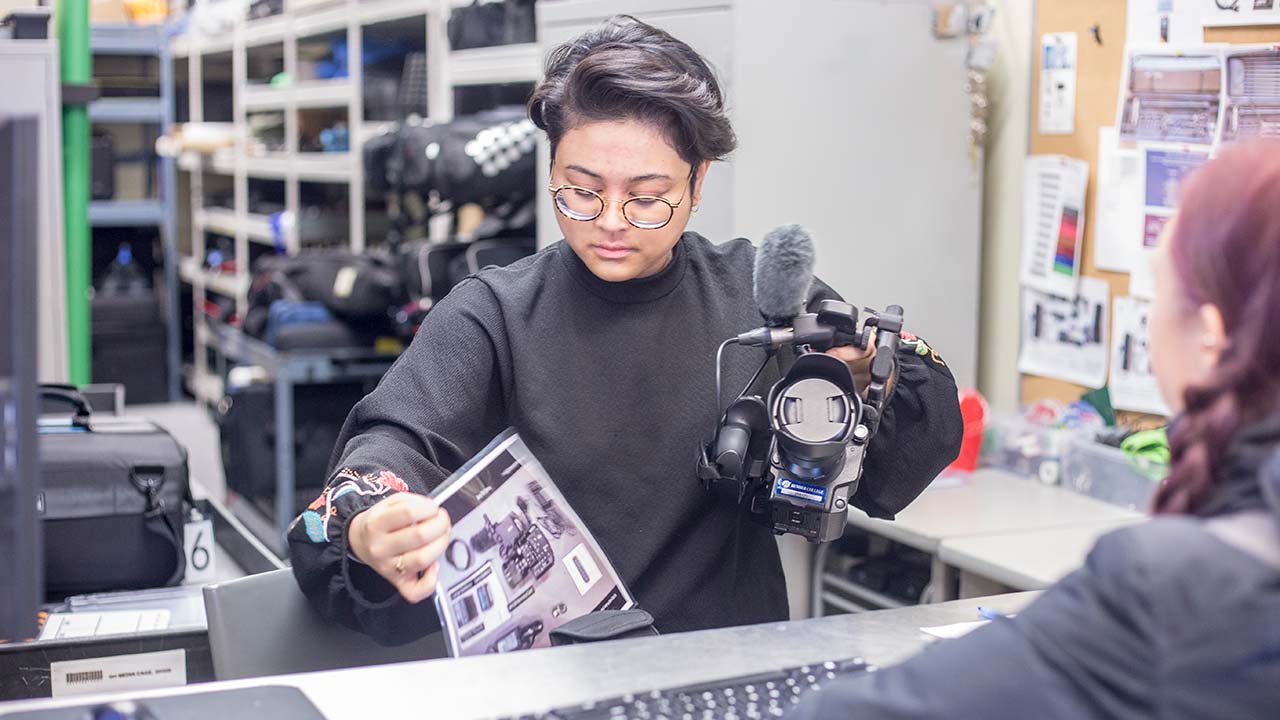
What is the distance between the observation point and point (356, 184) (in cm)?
466

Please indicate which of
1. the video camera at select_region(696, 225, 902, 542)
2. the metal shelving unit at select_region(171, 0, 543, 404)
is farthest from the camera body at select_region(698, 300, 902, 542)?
the metal shelving unit at select_region(171, 0, 543, 404)

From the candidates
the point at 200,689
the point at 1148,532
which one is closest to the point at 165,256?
the point at 200,689

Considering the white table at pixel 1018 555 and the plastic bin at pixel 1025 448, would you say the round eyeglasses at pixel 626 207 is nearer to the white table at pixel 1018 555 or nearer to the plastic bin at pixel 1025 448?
the white table at pixel 1018 555

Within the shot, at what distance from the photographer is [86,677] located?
1683mm

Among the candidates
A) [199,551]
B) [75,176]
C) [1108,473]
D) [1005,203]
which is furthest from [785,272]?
[75,176]

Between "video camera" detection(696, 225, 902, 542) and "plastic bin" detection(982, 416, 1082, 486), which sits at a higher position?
"video camera" detection(696, 225, 902, 542)

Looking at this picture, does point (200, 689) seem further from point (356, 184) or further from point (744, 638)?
point (356, 184)

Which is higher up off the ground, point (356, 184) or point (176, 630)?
point (356, 184)

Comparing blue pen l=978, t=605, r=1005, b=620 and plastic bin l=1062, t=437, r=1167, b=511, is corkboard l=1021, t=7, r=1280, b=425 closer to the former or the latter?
plastic bin l=1062, t=437, r=1167, b=511

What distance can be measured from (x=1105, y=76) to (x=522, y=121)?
1426 mm

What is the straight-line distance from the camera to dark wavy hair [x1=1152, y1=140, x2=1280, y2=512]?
0.76 meters

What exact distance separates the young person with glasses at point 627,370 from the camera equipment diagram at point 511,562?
0.16 metres

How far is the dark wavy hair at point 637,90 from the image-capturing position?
151cm

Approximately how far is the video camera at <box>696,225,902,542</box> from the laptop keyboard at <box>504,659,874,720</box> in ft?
0.67
